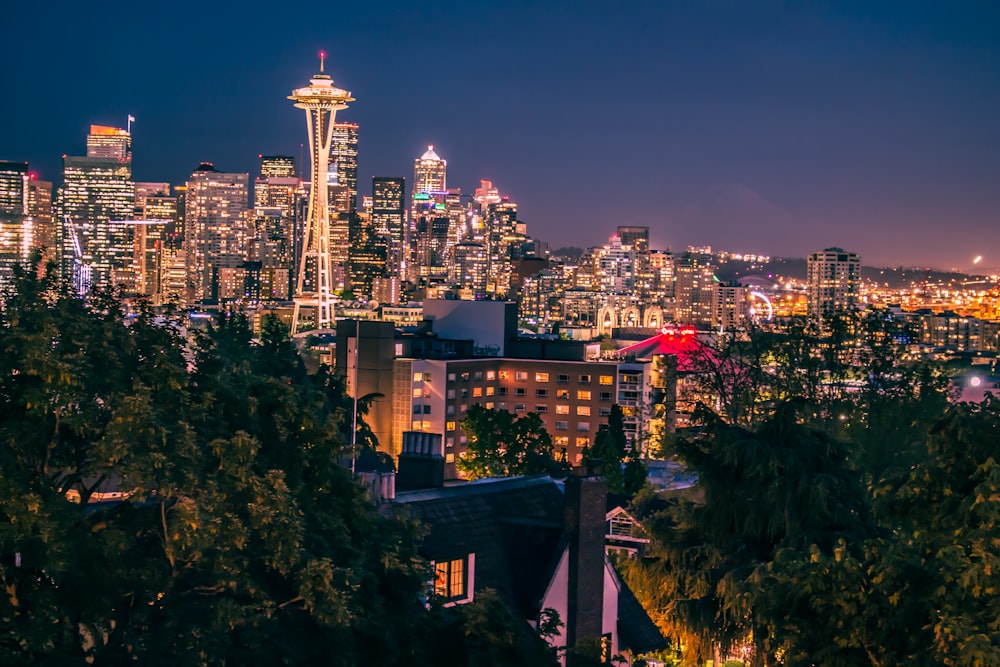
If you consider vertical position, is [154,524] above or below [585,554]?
above

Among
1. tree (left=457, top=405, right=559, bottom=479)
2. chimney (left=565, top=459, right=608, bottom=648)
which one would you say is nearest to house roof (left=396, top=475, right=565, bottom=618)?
chimney (left=565, top=459, right=608, bottom=648)

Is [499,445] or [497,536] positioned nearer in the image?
[497,536]

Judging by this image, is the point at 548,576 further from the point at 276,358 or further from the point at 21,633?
the point at 276,358

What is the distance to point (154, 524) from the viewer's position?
14.4 m

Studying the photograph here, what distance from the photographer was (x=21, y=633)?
12.5 metres

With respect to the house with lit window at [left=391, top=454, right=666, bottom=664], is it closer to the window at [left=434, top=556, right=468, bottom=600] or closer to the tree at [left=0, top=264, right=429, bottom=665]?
the window at [left=434, top=556, right=468, bottom=600]

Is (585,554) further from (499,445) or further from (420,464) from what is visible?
(499,445)

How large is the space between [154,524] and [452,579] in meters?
8.77

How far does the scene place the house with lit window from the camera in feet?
73.8

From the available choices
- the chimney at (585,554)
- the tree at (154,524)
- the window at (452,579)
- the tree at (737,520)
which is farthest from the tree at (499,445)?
the tree at (154,524)

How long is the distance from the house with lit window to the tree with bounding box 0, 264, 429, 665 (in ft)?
22.3

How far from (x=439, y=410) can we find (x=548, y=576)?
82.9 metres

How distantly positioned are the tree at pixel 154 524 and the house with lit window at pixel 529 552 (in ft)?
22.3

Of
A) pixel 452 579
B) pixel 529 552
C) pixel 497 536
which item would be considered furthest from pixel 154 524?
pixel 529 552
